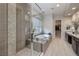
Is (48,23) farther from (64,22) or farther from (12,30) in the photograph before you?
(12,30)

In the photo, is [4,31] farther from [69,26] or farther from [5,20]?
[69,26]

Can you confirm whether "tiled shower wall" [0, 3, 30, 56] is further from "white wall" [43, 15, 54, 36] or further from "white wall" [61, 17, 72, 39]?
"white wall" [61, 17, 72, 39]

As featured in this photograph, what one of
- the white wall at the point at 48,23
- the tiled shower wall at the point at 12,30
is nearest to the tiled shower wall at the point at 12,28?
the tiled shower wall at the point at 12,30

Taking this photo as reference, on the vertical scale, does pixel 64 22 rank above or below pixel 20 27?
above

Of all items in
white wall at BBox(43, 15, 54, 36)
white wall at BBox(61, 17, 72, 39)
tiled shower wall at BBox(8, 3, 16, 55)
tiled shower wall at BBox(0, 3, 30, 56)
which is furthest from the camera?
white wall at BBox(43, 15, 54, 36)

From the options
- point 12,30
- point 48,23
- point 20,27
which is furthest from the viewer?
point 48,23

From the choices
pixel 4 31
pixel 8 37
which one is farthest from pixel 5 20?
pixel 8 37

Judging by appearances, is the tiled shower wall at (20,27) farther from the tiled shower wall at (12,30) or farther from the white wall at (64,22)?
the white wall at (64,22)

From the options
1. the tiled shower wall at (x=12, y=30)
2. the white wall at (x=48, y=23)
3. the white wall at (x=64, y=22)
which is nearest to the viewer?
the tiled shower wall at (x=12, y=30)

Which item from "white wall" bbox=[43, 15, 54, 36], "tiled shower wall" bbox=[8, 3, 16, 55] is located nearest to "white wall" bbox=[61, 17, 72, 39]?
"white wall" bbox=[43, 15, 54, 36]

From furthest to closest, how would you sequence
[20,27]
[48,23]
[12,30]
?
1. [48,23]
2. [20,27]
3. [12,30]

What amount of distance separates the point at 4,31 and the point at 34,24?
847mm

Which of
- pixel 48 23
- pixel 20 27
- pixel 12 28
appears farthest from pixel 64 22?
pixel 12 28

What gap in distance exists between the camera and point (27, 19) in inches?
99.8
